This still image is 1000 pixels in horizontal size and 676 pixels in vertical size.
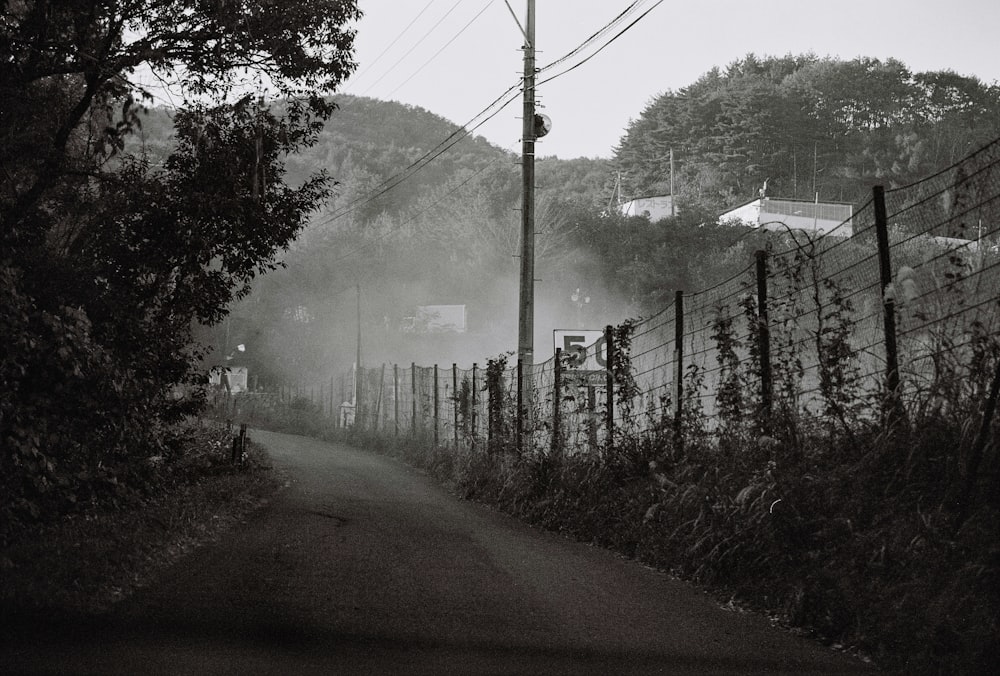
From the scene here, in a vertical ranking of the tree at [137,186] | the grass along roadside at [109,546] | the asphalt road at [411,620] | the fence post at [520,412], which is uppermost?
the tree at [137,186]

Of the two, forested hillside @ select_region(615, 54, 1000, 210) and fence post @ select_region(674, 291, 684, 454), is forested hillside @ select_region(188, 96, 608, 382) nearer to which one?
forested hillside @ select_region(615, 54, 1000, 210)

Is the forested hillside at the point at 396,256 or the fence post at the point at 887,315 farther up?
the forested hillside at the point at 396,256

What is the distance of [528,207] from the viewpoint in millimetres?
17484

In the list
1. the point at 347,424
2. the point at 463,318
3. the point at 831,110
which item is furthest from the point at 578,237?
the point at 347,424

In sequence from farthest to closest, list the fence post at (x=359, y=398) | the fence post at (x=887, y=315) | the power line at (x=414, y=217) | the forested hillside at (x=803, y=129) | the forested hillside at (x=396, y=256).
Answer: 1. the power line at (x=414, y=217)
2. the forested hillside at (x=396, y=256)
3. the forested hillside at (x=803, y=129)
4. the fence post at (x=359, y=398)
5. the fence post at (x=887, y=315)

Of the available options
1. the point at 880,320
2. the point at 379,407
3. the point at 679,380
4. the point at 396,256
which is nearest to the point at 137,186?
the point at 679,380

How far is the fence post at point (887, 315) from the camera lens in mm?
7176

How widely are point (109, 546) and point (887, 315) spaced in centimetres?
635

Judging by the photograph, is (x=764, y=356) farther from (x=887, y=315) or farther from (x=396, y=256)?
(x=396, y=256)

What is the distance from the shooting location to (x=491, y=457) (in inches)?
669

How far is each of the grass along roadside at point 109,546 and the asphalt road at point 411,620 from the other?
26 cm

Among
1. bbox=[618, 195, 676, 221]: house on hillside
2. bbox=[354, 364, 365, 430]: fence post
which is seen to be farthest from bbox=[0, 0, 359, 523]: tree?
bbox=[618, 195, 676, 221]: house on hillside

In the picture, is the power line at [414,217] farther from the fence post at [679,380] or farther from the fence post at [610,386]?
the fence post at [679,380]

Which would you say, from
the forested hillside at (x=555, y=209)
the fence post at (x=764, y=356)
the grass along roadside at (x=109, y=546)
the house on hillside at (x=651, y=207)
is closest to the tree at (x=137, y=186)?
the grass along roadside at (x=109, y=546)
